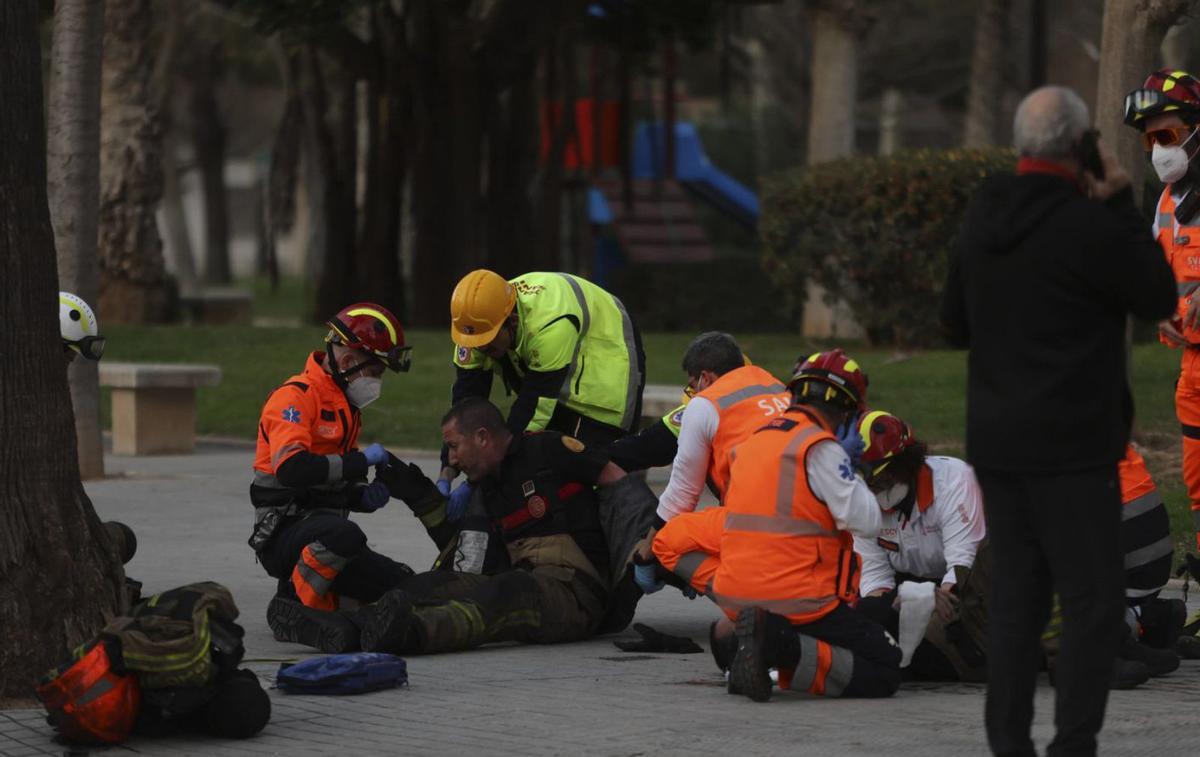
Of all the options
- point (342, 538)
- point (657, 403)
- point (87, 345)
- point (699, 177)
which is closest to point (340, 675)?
point (342, 538)

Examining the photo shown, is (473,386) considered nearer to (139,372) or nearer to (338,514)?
(338,514)

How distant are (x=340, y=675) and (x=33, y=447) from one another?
1.32m

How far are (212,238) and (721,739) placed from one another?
45.1m

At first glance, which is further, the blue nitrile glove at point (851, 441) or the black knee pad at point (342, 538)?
the black knee pad at point (342, 538)

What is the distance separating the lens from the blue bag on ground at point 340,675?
6883 millimetres

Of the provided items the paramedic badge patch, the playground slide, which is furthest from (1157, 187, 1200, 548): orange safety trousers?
the playground slide

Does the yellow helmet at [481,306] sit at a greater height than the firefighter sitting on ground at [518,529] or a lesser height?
greater

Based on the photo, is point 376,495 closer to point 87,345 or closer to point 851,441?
point 87,345

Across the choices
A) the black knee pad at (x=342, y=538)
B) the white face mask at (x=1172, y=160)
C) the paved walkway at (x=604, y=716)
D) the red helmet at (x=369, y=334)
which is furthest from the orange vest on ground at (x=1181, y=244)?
the black knee pad at (x=342, y=538)

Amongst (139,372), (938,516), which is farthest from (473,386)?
(139,372)

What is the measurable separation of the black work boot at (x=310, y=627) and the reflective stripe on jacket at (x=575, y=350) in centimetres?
145

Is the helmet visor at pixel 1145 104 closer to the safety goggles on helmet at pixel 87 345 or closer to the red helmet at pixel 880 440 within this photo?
the red helmet at pixel 880 440

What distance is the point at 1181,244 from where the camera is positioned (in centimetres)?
794

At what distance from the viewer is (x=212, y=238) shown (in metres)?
49.8
